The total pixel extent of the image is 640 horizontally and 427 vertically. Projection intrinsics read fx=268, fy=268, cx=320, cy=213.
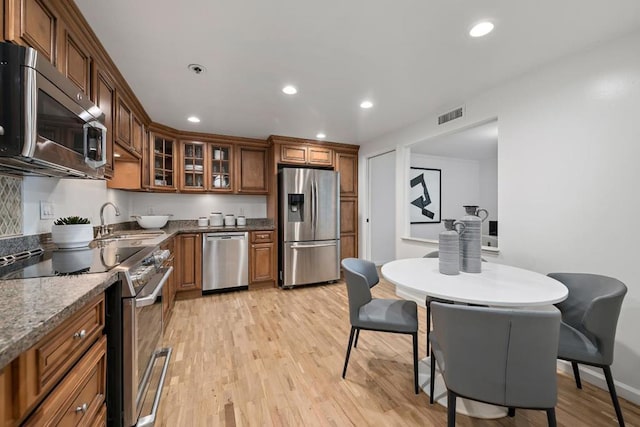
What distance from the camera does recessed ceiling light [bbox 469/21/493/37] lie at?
1.64 meters

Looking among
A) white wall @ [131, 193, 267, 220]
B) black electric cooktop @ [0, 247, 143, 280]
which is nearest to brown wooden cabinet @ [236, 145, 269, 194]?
white wall @ [131, 193, 267, 220]

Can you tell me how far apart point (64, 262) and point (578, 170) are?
10.7 feet

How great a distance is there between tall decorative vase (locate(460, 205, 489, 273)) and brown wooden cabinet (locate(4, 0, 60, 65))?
8.08 feet

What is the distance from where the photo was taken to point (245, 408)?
1.60 m

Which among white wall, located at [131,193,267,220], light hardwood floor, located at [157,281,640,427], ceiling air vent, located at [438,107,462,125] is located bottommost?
light hardwood floor, located at [157,281,640,427]

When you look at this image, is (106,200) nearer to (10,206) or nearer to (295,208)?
(10,206)

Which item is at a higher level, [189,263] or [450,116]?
[450,116]

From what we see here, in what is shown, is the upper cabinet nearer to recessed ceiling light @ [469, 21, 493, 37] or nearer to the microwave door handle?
the microwave door handle

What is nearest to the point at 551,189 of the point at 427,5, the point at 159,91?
the point at 427,5

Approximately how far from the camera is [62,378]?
33.6 inches

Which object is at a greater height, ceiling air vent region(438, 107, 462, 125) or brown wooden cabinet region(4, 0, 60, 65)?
ceiling air vent region(438, 107, 462, 125)

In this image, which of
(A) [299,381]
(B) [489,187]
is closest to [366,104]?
(A) [299,381]

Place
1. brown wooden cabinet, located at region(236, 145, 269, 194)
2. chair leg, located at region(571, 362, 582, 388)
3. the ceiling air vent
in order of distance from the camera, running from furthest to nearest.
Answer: brown wooden cabinet, located at region(236, 145, 269, 194) → the ceiling air vent → chair leg, located at region(571, 362, 582, 388)

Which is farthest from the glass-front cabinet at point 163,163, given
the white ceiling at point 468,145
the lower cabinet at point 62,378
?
the white ceiling at point 468,145
